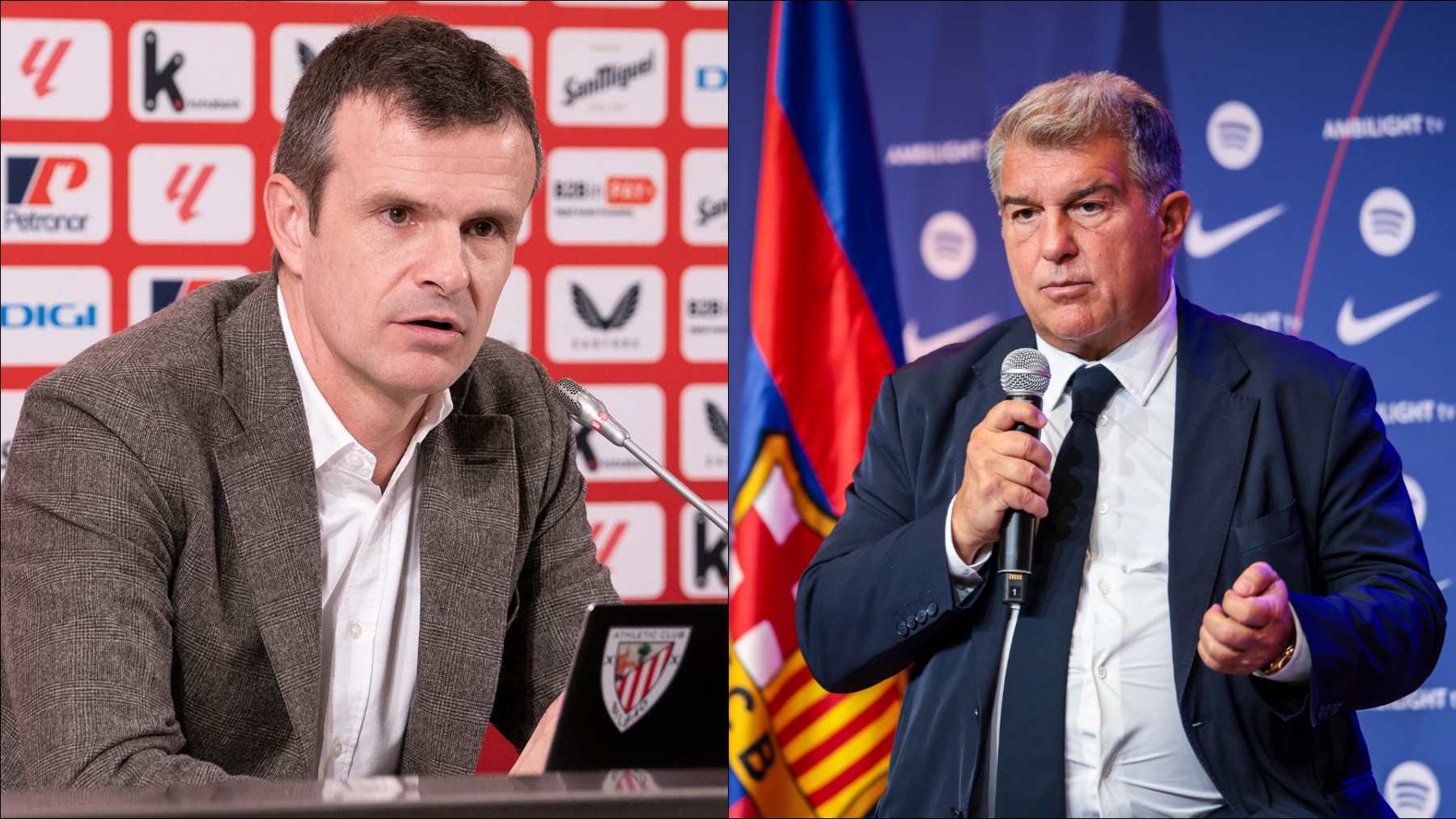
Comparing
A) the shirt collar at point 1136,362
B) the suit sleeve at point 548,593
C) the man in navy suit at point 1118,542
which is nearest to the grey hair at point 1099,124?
the man in navy suit at point 1118,542

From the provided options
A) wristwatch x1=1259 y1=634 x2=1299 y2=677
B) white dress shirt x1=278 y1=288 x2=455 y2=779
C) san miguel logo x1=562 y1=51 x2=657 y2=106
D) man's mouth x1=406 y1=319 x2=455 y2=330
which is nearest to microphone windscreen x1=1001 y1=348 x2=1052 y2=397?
wristwatch x1=1259 y1=634 x2=1299 y2=677

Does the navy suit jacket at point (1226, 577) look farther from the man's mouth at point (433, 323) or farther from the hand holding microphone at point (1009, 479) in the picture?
the man's mouth at point (433, 323)

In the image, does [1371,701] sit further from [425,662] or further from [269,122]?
[269,122]

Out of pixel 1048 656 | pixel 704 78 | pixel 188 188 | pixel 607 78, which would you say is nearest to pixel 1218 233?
pixel 1048 656

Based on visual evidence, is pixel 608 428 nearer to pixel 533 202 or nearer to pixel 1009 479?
pixel 1009 479

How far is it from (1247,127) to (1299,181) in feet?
0.38

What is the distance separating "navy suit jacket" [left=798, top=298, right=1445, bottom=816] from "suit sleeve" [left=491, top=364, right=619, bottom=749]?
0.45 metres

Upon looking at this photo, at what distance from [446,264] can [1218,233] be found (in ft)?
3.78

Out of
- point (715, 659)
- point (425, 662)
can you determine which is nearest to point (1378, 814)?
point (715, 659)

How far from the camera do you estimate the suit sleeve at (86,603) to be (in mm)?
1373

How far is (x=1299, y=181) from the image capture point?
1.95m

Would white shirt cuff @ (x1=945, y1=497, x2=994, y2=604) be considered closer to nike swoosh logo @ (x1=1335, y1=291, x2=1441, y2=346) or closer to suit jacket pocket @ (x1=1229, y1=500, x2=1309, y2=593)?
suit jacket pocket @ (x1=1229, y1=500, x2=1309, y2=593)

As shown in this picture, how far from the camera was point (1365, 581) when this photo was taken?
4.69 ft

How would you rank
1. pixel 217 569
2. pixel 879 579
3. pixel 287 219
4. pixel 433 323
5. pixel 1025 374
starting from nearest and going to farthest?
pixel 1025 374 → pixel 879 579 → pixel 217 569 → pixel 433 323 → pixel 287 219
